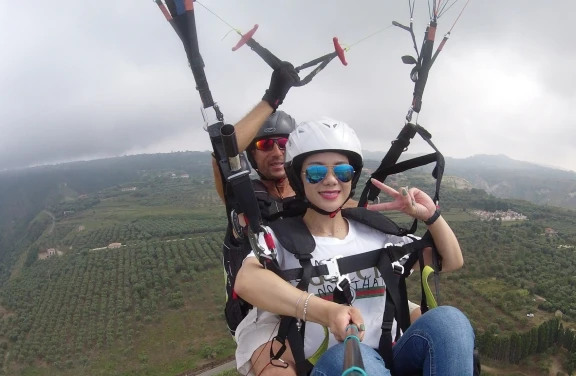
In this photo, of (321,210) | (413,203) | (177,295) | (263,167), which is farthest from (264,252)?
(177,295)

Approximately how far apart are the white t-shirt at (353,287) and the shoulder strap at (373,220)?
0.40 feet

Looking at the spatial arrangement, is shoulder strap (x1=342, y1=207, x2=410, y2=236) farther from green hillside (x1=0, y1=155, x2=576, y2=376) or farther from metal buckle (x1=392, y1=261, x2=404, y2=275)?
green hillside (x1=0, y1=155, x2=576, y2=376)

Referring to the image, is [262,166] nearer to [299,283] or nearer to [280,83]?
[280,83]

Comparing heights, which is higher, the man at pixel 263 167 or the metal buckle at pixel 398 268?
the man at pixel 263 167

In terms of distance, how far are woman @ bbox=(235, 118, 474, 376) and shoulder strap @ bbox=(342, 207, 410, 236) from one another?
0.06 m

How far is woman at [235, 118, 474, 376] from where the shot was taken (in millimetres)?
1918

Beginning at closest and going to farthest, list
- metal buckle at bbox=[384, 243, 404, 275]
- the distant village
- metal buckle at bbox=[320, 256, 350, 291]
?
1. metal buckle at bbox=[320, 256, 350, 291]
2. metal buckle at bbox=[384, 243, 404, 275]
3. the distant village

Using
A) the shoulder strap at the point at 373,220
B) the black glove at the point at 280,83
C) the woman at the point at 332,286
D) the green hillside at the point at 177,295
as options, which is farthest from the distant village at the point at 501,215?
the black glove at the point at 280,83

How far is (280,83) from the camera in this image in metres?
2.69

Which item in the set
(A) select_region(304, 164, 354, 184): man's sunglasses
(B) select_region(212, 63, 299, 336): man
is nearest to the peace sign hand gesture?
(A) select_region(304, 164, 354, 184): man's sunglasses

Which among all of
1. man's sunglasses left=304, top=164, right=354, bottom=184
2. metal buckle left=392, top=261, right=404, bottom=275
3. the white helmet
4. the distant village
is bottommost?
the distant village

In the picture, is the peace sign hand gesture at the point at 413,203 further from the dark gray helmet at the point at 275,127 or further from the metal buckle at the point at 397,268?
the dark gray helmet at the point at 275,127

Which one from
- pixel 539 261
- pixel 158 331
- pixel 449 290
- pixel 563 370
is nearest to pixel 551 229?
pixel 539 261

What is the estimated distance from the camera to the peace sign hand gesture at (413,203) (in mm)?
2268
